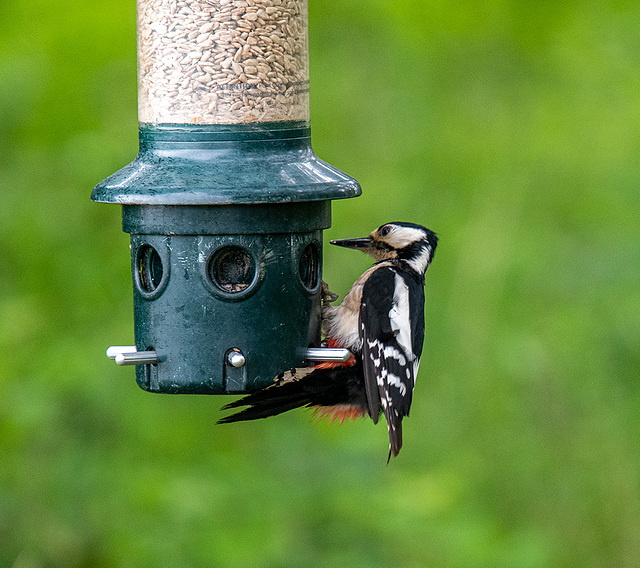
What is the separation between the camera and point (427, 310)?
6.82 meters

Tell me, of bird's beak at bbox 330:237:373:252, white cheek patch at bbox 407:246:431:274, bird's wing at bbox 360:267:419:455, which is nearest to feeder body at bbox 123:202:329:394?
bird's wing at bbox 360:267:419:455

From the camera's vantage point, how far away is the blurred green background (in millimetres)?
5660

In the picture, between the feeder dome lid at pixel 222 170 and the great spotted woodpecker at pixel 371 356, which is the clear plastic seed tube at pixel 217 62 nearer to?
the feeder dome lid at pixel 222 170

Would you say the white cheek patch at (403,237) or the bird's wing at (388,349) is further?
the white cheek patch at (403,237)

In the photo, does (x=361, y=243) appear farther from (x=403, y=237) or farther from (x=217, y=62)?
(x=217, y=62)

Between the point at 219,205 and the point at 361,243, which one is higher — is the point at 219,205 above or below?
above

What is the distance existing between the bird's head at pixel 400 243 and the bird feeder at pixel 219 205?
42.1 inches

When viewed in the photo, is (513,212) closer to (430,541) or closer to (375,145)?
(375,145)

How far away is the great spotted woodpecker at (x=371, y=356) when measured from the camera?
4.04 m

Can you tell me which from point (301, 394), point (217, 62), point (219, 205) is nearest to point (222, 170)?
point (219, 205)

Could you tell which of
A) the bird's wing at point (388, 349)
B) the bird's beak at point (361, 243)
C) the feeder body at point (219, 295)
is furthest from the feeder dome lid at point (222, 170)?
the bird's beak at point (361, 243)

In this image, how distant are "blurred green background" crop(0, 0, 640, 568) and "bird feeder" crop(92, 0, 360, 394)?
2002mm

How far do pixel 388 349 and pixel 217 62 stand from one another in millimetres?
1388

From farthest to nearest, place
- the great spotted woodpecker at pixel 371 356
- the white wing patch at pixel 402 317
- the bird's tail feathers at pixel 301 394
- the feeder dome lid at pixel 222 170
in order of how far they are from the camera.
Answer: the white wing patch at pixel 402 317, the great spotted woodpecker at pixel 371 356, the bird's tail feathers at pixel 301 394, the feeder dome lid at pixel 222 170
